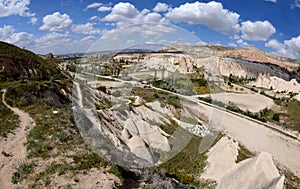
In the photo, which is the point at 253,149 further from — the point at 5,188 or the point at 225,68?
the point at 225,68

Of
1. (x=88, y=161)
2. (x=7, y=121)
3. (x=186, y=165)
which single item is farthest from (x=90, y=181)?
(x=186, y=165)

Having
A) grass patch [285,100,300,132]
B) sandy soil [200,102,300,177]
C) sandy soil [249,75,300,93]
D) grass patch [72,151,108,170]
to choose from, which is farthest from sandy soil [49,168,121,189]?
sandy soil [249,75,300,93]

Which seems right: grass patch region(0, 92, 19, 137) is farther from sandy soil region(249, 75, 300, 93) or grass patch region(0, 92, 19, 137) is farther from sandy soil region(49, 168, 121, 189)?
sandy soil region(249, 75, 300, 93)

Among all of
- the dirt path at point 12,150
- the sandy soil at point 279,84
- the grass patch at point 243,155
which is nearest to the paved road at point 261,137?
the grass patch at point 243,155

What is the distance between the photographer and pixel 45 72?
4641cm

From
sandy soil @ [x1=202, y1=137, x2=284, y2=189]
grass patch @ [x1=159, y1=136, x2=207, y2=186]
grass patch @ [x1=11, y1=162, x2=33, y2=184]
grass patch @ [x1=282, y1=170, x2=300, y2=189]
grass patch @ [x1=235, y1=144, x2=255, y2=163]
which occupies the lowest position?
grass patch @ [x1=282, y1=170, x2=300, y2=189]

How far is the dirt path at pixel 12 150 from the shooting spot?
1053 centimetres

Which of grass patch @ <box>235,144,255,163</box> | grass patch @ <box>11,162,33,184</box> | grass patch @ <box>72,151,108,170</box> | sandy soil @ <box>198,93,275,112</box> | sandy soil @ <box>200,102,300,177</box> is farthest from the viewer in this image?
sandy soil @ <box>198,93,275,112</box>

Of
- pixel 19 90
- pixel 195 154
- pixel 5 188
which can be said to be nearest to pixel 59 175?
pixel 5 188

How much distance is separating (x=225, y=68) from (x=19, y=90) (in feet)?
333

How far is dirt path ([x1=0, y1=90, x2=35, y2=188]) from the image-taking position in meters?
10.5

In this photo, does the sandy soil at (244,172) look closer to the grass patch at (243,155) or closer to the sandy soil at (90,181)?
the grass patch at (243,155)

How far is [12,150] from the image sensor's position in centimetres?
1283

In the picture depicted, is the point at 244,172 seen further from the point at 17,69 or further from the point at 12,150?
the point at 17,69
